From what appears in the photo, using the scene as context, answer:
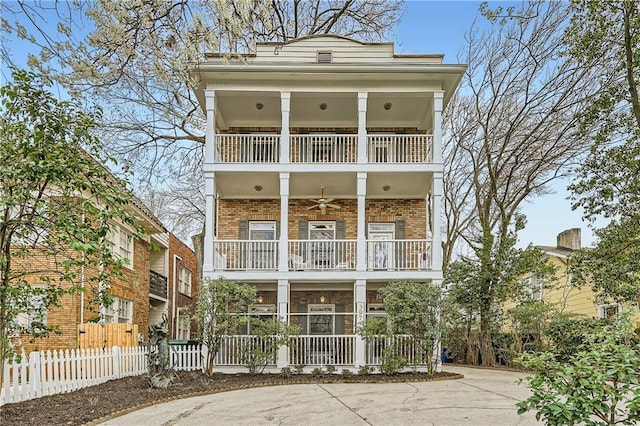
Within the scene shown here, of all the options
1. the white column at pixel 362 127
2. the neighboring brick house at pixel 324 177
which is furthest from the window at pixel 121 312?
the white column at pixel 362 127

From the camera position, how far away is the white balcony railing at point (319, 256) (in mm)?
15867

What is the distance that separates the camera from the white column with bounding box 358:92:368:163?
615 inches

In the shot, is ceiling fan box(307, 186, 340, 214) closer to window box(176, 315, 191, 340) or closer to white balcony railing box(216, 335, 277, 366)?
white balcony railing box(216, 335, 277, 366)

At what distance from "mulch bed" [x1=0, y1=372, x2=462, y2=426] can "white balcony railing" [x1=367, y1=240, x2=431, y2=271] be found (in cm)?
311

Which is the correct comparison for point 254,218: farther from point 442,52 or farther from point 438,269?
point 442,52

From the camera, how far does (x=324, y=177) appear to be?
643 inches

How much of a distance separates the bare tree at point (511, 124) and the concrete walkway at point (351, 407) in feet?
22.4

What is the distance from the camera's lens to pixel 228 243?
17.0 m

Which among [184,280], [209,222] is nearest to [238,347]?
[209,222]

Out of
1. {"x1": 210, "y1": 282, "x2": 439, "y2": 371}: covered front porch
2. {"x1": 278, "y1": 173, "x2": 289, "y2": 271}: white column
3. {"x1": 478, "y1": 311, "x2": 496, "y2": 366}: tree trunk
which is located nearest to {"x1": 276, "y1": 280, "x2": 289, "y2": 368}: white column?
{"x1": 210, "y1": 282, "x2": 439, "y2": 371}: covered front porch

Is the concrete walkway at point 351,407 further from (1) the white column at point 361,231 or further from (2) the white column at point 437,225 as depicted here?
(1) the white column at point 361,231

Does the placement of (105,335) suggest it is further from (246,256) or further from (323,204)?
(323,204)

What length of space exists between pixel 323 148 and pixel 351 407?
9.37 m

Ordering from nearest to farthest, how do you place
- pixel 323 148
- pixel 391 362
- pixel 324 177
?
pixel 391 362 → pixel 324 177 → pixel 323 148
